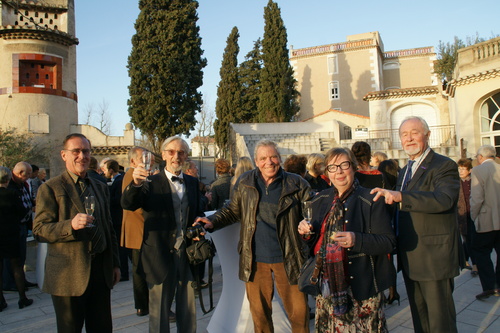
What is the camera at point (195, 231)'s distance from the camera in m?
3.52

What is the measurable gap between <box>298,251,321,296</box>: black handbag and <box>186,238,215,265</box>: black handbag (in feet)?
3.17

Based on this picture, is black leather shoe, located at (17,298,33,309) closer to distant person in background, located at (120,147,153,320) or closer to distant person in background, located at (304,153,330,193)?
distant person in background, located at (120,147,153,320)

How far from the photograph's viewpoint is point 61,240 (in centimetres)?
307

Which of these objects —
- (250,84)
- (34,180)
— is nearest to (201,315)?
(34,180)

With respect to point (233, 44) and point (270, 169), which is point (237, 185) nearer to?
point (270, 169)

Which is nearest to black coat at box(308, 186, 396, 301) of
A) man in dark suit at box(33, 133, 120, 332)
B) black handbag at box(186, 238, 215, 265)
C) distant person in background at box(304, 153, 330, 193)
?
black handbag at box(186, 238, 215, 265)

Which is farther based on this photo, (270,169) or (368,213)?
(270,169)

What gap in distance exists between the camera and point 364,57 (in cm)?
4128

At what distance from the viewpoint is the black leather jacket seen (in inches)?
136

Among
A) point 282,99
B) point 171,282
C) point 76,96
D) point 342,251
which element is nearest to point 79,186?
point 171,282

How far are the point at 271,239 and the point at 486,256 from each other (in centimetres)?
374

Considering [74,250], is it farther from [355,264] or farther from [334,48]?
[334,48]

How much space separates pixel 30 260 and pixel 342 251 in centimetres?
721

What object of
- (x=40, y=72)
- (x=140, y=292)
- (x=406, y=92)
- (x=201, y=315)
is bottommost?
(x=201, y=315)
